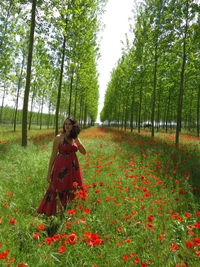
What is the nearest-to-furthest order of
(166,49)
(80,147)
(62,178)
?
(62,178) → (80,147) → (166,49)

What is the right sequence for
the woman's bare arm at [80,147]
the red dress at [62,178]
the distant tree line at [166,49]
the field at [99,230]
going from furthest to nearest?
the distant tree line at [166,49], the woman's bare arm at [80,147], the red dress at [62,178], the field at [99,230]

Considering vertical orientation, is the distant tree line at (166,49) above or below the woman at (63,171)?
above

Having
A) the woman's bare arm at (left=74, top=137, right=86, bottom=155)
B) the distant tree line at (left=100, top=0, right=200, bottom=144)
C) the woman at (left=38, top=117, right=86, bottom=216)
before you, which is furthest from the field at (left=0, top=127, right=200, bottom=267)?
the distant tree line at (left=100, top=0, right=200, bottom=144)

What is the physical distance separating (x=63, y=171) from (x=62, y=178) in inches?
5.8

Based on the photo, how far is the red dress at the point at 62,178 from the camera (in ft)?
8.98

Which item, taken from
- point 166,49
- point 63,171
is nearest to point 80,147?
point 63,171

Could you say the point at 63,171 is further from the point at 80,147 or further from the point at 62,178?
the point at 80,147

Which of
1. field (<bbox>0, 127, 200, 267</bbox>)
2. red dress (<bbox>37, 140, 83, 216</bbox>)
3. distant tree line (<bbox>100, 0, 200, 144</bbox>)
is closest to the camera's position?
field (<bbox>0, 127, 200, 267</bbox>)

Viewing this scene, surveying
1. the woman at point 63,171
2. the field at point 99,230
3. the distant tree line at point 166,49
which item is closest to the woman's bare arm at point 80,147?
the woman at point 63,171

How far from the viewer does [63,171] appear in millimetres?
2889

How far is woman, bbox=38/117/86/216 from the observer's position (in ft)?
9.02

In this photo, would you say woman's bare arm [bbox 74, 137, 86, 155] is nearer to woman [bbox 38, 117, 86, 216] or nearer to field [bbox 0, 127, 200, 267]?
woman [bbox 38, 117, 86, 216]

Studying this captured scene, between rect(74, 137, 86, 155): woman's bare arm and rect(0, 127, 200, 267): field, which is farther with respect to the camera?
rect(74, 137, 86, 155): woman's bare arm

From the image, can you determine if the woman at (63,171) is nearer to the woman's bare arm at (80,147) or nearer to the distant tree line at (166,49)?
the woman's bare arm at (80,147)
